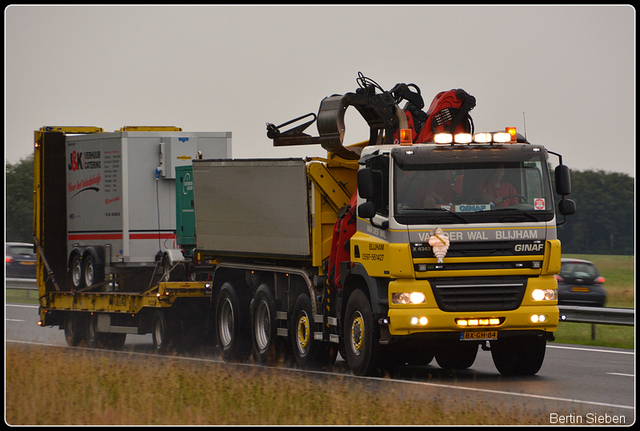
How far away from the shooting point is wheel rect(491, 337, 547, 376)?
1345cm

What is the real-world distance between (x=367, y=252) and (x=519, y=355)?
2738 mm

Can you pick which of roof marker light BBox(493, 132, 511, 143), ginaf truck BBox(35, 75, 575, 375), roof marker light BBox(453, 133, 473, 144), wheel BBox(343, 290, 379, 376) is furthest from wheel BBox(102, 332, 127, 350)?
roof marker light BBox(493, 132, 511, 143)

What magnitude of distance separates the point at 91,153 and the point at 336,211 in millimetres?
7324

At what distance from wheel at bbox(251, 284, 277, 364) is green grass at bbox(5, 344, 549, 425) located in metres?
2.12

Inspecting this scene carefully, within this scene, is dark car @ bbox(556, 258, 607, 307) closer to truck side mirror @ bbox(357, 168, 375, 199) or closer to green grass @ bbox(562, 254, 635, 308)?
green grass @ bbox(562, 254, 635, 308)

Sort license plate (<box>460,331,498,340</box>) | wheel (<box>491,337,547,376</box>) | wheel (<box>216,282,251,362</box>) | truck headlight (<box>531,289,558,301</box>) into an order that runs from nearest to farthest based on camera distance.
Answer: license plate (<box>460,331,498,340</box>) < truck headlight (<box>531,289,558,301</box>) < wheel (<box>491,337,547,376</box>) < wheel (<box>216,282,251,362</box>)

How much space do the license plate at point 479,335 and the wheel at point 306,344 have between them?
304cm

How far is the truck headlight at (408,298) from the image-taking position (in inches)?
478

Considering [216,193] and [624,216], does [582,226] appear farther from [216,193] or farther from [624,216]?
[216,193]

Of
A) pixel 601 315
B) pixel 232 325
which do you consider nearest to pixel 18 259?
pixel 232 325

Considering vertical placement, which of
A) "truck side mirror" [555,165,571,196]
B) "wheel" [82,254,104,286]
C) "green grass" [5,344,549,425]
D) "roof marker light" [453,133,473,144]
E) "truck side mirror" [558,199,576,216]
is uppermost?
"roof marker light" [453,133,473,144]

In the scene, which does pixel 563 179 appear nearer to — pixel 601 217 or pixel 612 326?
pixel 612 326

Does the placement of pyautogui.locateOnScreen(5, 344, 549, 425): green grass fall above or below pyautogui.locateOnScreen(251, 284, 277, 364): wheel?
below

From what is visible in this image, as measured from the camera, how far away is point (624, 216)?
2245 inches
